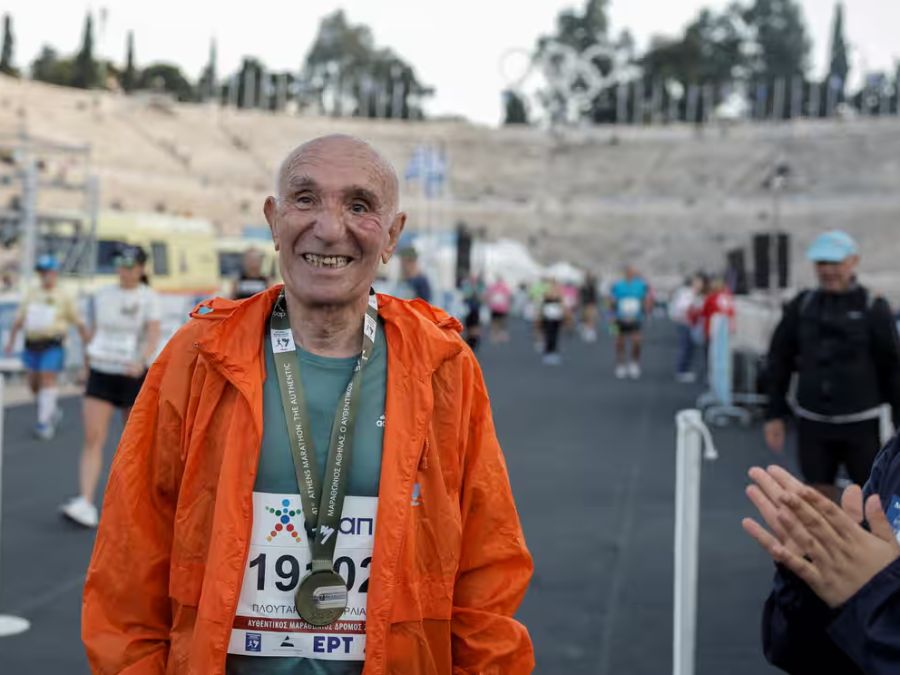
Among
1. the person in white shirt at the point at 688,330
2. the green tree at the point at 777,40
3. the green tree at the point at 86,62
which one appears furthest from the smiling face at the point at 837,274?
the green tree at the point at 777,40

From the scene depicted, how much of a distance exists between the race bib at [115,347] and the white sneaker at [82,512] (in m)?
0.98

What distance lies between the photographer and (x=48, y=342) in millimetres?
11461

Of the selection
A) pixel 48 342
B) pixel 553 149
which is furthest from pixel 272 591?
pixel 553 149

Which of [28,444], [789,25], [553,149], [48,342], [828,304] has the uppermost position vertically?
[789,25]

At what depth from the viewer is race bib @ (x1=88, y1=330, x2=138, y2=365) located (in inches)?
318

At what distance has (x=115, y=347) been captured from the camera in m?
8.10

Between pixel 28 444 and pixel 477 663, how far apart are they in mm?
9897

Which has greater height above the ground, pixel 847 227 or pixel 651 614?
pixel 847 227

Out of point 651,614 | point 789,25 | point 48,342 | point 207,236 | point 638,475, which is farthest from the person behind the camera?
point 789,25

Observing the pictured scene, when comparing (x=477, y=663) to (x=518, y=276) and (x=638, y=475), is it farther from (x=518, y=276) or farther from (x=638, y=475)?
(x=518, y=276)

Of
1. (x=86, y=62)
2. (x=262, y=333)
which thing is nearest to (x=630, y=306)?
(x=262, y=333)

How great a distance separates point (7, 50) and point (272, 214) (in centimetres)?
9136

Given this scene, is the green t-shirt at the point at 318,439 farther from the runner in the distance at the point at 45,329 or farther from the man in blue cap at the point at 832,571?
the runner in the distance at the point at 45,329

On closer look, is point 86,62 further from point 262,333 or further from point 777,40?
point 262,333
